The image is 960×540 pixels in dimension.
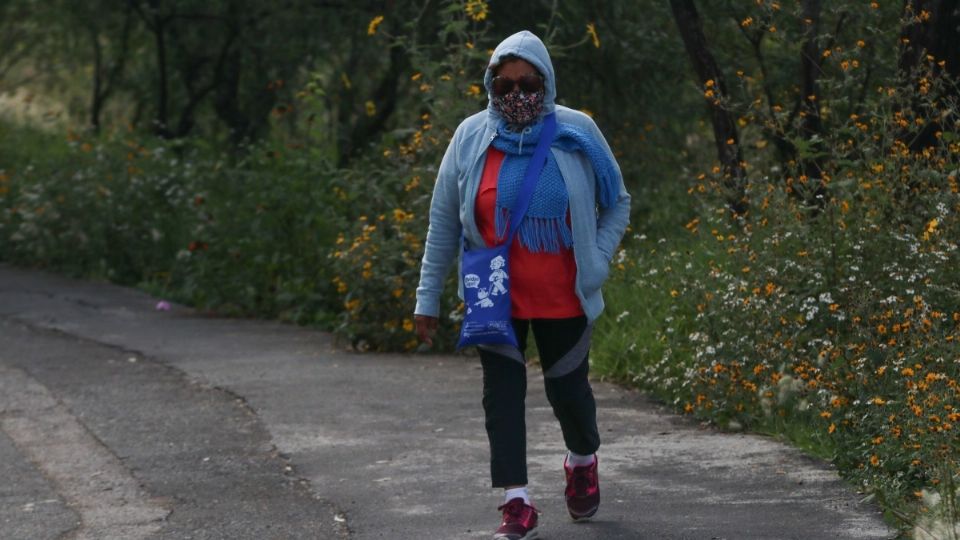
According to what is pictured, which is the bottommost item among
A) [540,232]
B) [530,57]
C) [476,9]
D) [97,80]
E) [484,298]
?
[484,298]

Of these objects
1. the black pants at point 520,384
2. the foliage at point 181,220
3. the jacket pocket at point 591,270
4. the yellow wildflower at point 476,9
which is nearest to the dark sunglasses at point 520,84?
the jacket pocket at point 591,270

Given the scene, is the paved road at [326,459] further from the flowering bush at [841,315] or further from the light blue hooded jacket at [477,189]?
the light blue hooded jacket at [477,189]

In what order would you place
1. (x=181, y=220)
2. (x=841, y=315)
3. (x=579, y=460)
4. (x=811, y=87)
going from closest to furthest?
(x=579, y=460) → (x=841, y=315) → (x=811, y=87) → (x=181, y=220)

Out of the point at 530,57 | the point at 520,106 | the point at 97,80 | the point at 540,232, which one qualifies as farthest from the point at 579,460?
the point at 97,80

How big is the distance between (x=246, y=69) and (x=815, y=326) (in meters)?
11.2

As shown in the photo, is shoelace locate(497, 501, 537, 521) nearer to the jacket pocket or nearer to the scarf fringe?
the jacket pocket

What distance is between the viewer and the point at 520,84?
5.73 meters

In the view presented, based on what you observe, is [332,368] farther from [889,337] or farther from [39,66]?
[39,66]

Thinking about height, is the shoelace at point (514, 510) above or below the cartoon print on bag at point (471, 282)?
below

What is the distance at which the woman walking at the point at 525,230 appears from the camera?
572cm

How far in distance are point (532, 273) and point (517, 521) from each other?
0.84 metres

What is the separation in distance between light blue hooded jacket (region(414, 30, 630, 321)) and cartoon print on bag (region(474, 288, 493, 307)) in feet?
0.50

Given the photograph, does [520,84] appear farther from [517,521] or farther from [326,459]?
[326,459]

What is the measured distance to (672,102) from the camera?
13906mm
